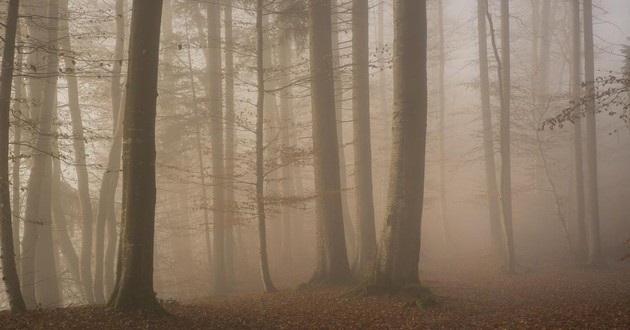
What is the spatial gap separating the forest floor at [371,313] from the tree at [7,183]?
36cm

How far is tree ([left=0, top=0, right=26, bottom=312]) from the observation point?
7.79 m

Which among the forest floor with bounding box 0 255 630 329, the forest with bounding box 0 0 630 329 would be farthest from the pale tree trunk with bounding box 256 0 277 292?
the forest floor with bounding box 0 255 630 329

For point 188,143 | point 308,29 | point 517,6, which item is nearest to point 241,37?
point 188,143

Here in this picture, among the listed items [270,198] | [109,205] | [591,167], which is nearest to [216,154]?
[109,205]

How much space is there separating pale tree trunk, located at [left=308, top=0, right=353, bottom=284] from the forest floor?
40.8 inches

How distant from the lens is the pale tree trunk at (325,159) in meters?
12.9

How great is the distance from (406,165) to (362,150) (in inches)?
189

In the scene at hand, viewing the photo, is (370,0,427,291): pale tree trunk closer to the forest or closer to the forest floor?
the forest

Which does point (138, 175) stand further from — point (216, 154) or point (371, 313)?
point (216, 154)

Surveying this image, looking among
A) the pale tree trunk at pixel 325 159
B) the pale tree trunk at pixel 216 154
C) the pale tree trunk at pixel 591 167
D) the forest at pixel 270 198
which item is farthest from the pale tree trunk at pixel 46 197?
the pale tree trunk at pixel 591 167

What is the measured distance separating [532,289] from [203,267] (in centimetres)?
1521


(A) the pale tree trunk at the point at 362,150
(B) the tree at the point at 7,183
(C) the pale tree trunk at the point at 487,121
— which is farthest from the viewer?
(C) the pale tree trunk at the point at 487,121

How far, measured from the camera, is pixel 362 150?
49.6ft

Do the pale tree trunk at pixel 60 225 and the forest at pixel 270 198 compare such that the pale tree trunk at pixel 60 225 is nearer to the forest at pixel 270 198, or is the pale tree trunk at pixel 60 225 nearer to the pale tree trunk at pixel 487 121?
the forest at pixel 270 198
